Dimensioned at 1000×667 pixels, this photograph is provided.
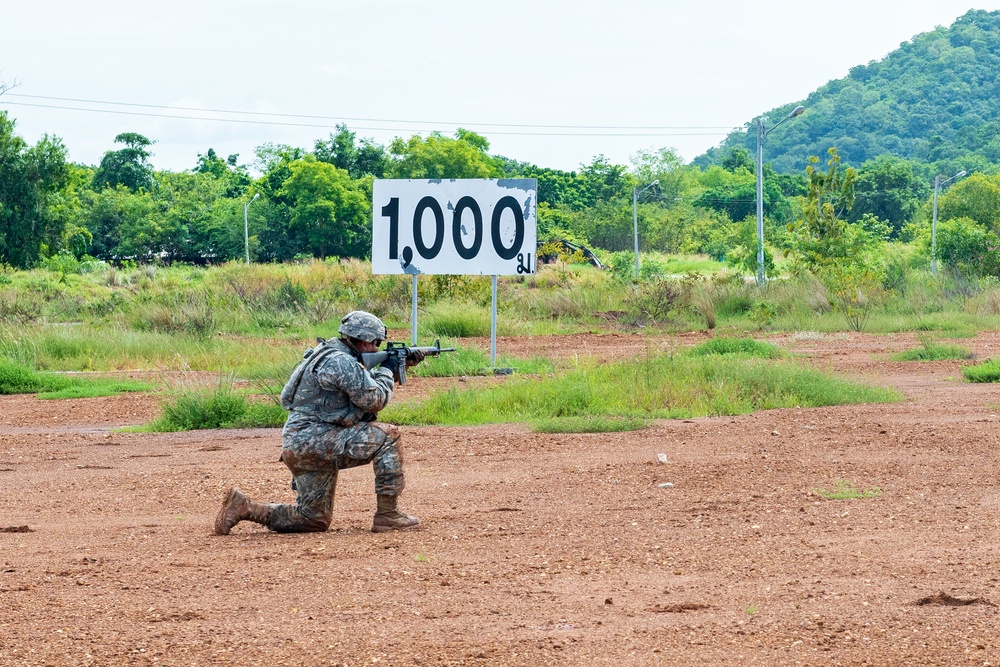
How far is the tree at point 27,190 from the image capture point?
40250 millimetres

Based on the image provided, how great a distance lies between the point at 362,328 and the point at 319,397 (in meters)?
0.50

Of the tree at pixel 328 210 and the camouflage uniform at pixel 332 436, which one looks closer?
the camouflage uniform at pixel 332 436

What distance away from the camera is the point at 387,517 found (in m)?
7.77

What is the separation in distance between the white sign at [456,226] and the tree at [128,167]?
60.6 m

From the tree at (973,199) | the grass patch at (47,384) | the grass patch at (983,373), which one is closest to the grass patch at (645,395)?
the grass patch at (983,373)

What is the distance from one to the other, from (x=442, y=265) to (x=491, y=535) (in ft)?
33.9

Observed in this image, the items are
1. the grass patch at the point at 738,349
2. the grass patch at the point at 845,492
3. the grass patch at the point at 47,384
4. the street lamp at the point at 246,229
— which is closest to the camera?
the grass patch at the point at 845,492

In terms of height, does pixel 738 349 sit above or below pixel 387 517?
above

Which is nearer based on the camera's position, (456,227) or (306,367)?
(306,367)

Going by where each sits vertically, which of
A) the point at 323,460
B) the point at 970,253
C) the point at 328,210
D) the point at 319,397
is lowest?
the point at 323,460

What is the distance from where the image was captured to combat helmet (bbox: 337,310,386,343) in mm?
7586

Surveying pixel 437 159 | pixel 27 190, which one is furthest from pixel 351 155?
pixel 27 190

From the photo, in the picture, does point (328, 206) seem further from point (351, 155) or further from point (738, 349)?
point (738, 349)

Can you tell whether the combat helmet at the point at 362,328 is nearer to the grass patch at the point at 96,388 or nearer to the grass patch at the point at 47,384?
the grass patch at the point at 96,388
